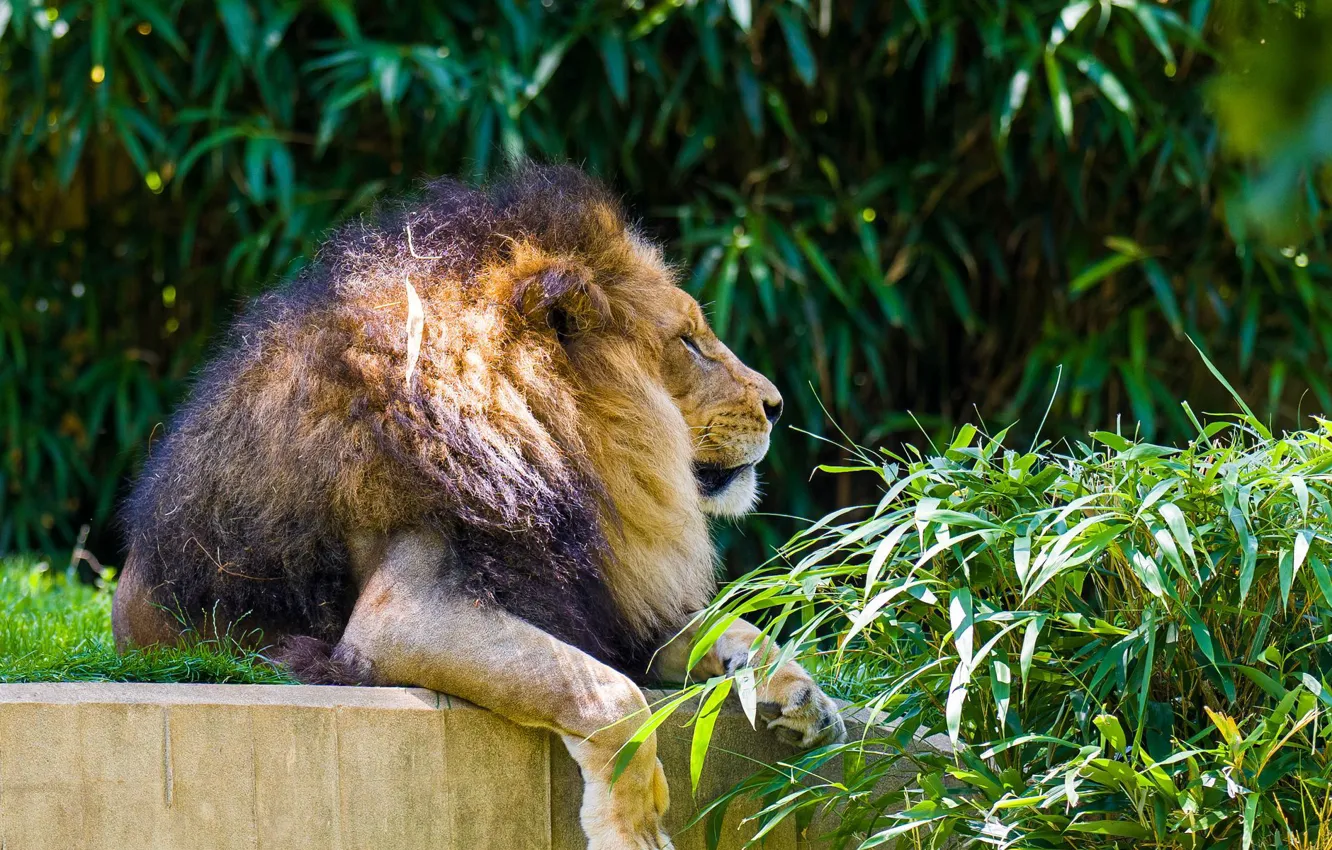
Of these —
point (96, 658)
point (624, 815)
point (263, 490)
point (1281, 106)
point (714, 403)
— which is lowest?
point (624, 815)

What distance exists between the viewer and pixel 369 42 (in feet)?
16.8

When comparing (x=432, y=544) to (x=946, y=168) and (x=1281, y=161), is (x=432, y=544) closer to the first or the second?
(x=1281, y=161)

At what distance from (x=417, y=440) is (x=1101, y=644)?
44.6 inches

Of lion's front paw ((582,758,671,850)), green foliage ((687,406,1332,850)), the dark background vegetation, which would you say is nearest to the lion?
lion's front paw ((582,758,671,850))

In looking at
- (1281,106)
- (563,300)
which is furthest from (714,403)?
(1281,106)

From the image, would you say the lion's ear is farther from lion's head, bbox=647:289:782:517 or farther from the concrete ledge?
the concrete ledge

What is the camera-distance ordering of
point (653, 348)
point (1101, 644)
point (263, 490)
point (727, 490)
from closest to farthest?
point (1101, 644) → point (263, 490) → point (653, 348) → point (727, 490)

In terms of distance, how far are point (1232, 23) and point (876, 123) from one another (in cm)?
533

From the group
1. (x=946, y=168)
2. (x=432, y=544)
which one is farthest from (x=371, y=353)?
(x=946, y=168)

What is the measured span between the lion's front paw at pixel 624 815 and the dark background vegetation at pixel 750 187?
2666mm

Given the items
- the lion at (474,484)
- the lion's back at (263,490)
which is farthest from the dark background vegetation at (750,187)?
the lion's back at (263,490)

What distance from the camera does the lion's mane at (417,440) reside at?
8.29 ft

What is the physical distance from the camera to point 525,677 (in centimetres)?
237

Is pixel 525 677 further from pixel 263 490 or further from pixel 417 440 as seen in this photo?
pixel 263 490
